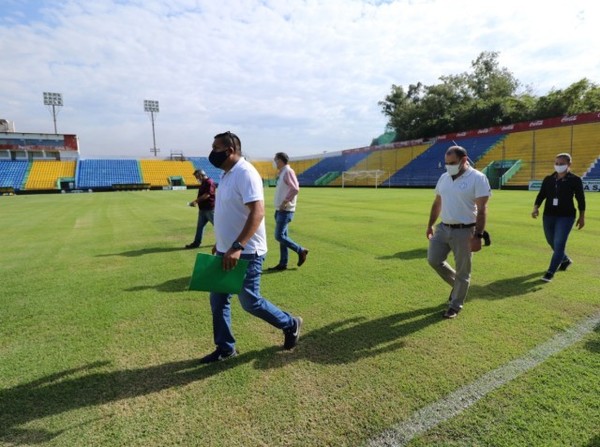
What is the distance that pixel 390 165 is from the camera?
5047 cm

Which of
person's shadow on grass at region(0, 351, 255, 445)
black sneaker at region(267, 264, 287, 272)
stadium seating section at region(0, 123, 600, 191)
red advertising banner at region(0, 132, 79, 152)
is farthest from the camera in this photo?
red advertising banner at region(0, 132, 79, 152)

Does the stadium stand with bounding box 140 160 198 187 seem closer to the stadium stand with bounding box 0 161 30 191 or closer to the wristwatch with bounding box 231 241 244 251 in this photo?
the stadium stand with bounding box 0 161 30 191

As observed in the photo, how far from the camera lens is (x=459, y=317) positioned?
13.3ft

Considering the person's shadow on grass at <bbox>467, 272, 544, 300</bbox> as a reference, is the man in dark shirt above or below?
above

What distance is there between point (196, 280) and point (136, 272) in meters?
4.11

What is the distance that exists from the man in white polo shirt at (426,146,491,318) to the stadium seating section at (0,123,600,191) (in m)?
32.8

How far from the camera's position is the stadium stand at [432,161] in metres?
39.3

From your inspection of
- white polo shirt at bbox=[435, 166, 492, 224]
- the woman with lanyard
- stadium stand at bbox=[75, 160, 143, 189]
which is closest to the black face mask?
white polo shirt at bbox=[435, 166, 492, 224]

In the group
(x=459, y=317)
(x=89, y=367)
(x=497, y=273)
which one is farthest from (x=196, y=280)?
(x=497, y=273)

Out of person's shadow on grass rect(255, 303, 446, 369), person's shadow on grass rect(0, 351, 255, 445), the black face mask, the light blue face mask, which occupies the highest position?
the black face mask

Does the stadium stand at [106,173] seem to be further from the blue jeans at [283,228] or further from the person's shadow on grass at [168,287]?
the blue jeans at [283,228]

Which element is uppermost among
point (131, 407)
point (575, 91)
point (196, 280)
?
point (575, 91)

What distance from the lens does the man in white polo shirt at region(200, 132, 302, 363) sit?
9.37 ft

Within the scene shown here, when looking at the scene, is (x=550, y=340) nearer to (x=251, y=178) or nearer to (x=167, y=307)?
(x=251, y=178)
